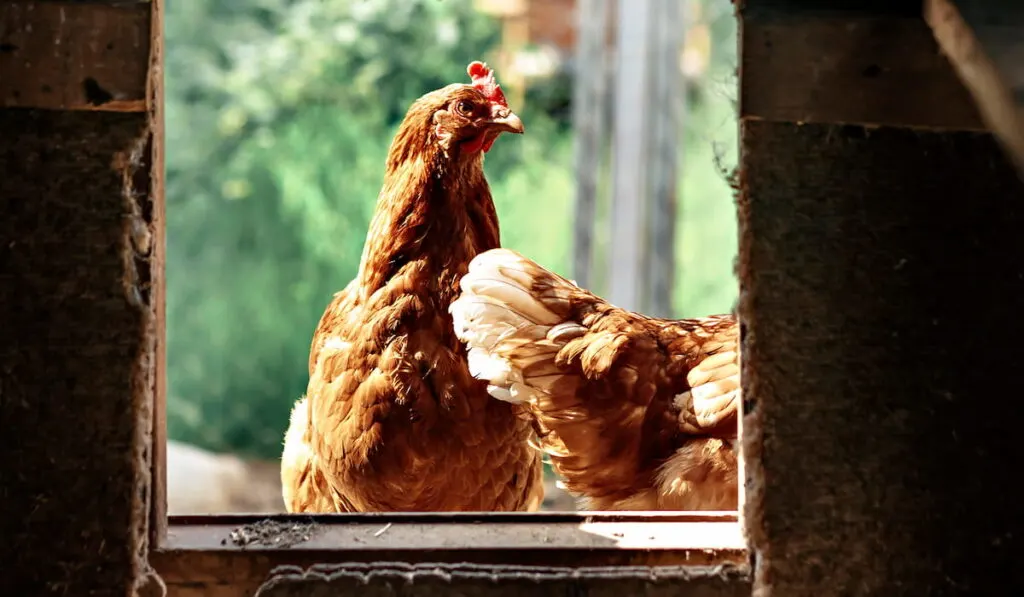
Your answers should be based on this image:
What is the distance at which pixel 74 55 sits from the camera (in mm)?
904

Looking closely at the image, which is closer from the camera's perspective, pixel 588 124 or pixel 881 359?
pixel 881 359

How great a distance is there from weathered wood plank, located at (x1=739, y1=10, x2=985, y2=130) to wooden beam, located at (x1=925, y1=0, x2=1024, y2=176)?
26mm

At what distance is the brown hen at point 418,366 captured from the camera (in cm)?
160

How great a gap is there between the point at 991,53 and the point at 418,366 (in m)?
1.07

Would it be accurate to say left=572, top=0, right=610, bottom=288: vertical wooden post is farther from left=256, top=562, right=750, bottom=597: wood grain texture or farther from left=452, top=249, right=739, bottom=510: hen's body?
left=256, top=562, right=750, bottom=597: wood grain texture

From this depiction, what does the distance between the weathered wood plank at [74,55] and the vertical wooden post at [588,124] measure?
10.7 ft

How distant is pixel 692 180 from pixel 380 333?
2767 mm

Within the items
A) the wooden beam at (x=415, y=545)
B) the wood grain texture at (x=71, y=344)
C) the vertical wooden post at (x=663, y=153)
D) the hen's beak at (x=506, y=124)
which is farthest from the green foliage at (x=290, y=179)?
the wood grain texture at (x=71, y=344)

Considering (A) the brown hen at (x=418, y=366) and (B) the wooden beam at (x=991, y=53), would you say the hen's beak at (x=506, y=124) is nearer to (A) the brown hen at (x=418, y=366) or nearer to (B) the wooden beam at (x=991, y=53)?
(A) the brown hen at (x=418, y=366)

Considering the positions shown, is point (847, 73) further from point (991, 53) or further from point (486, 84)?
point (486, 84)

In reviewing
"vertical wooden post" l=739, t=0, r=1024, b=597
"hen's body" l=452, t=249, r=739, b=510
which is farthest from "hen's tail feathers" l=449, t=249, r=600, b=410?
"vertical wooden post" l=739, t=0, r=1024, b=597

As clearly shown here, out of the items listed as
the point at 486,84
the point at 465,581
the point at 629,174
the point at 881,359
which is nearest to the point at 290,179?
the point at 629,174

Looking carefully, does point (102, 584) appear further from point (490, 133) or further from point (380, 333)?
point (490, 133)

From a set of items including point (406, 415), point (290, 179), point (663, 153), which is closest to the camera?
point (406, 415)
